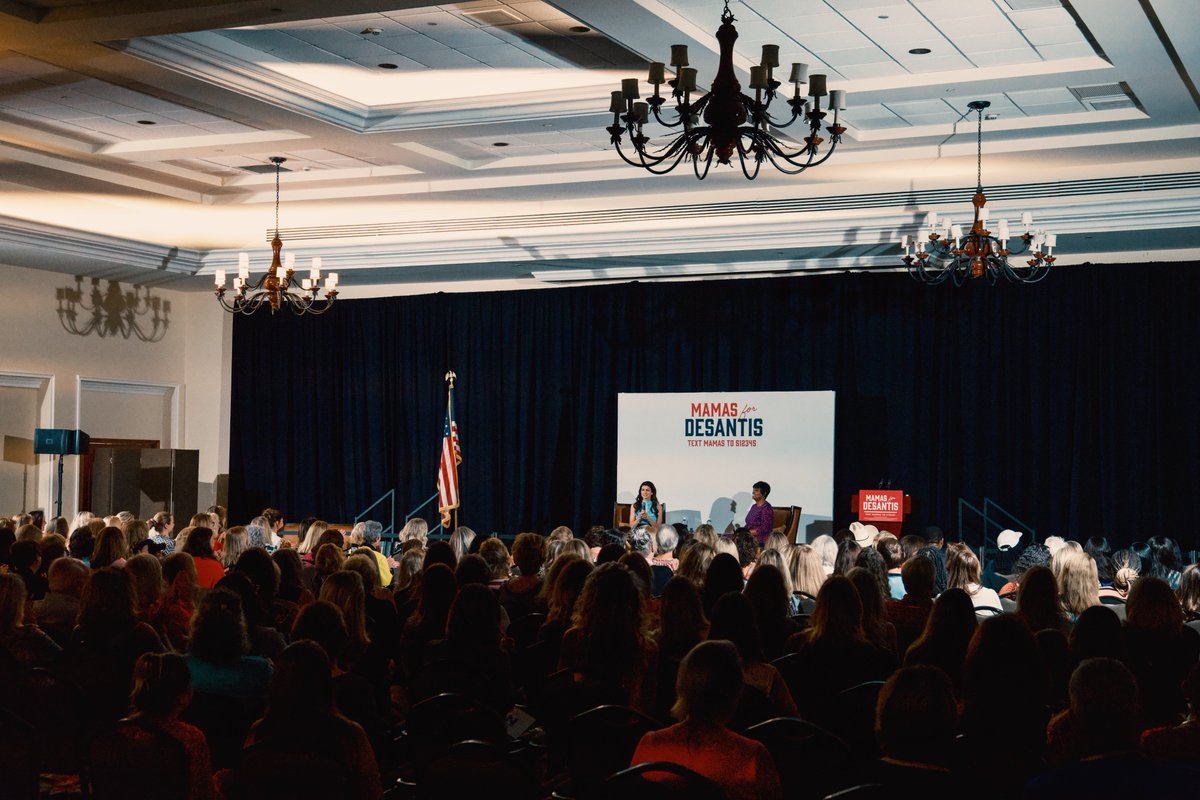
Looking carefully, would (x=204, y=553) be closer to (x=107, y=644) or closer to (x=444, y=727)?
(x=107, y=644)

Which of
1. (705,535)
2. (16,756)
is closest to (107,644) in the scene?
(16,756)

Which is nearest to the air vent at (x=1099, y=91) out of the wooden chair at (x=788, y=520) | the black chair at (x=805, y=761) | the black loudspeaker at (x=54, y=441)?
the wooden chair at (x=788, y=520)

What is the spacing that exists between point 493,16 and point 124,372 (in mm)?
11305

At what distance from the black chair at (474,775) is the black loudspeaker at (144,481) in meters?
14.3

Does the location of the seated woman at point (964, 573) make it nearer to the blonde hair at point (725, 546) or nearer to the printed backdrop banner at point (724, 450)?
the blonde hair at point (725, 546)

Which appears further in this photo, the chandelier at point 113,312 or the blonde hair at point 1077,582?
the chandelier at point 113,312

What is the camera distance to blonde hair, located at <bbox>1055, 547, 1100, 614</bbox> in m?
6.51

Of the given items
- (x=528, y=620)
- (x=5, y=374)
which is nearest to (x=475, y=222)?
(x=5, y=374)

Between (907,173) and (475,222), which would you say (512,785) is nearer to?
(907,173)

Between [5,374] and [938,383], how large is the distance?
11.5 m

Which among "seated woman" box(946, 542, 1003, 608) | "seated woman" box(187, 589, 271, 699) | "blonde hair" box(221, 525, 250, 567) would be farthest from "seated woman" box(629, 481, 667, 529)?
"seated woman" box(187, 589, 271, 699)

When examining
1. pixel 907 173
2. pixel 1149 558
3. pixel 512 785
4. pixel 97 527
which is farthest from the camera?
pixel 907 173

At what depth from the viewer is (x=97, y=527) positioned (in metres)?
9.34

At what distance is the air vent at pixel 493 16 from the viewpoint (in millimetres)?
8062
